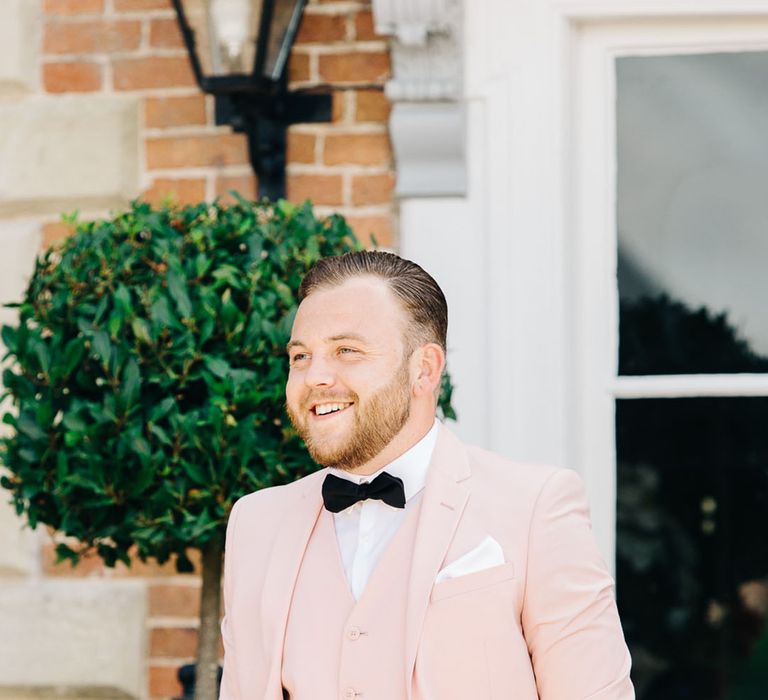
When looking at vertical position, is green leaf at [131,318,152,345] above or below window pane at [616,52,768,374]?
below

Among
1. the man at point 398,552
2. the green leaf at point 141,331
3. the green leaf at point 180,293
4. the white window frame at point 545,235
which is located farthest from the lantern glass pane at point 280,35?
the man at point 398,552

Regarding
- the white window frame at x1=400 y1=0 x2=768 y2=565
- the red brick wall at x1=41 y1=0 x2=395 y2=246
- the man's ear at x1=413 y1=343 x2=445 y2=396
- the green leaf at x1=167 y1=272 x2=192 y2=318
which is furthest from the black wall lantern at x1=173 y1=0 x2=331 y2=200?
the man's ear at x1=413 y1=343 x2=445 y2=396

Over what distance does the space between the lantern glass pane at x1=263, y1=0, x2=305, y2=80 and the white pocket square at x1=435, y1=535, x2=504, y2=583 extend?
1.61 meters

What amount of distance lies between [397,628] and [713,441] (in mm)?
1678

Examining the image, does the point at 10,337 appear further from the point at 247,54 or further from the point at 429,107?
the point at 429,107

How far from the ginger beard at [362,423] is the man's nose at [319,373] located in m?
0.02

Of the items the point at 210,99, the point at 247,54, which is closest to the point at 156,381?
the point at 247,54

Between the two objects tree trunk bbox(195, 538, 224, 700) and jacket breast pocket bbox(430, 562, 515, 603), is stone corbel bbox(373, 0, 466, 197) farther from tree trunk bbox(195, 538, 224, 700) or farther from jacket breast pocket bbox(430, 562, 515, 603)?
jacket breast pocket bbox(430, 562, 515, 603)

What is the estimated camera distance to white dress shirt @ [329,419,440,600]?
83.4 inches

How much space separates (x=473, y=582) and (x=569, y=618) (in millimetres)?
152

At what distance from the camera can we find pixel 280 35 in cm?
323

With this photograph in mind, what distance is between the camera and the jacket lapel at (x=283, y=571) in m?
2.06

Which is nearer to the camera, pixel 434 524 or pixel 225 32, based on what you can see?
pixel 434 524

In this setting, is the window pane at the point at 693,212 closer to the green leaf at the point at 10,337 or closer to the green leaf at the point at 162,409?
the green leaf at the point at 162,409
